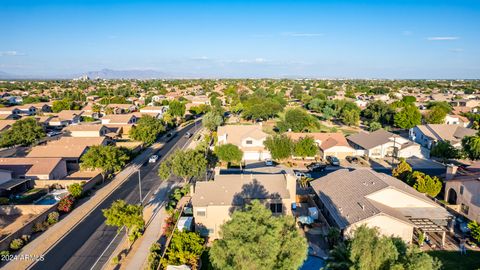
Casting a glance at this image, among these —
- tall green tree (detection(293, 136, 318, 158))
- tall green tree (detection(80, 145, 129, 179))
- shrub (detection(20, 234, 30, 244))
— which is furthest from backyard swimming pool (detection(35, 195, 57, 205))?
tall green tree (detection(293, 136, 318, 158))

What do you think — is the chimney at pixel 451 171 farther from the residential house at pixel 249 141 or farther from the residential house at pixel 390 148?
the residential house at pixel 249 141

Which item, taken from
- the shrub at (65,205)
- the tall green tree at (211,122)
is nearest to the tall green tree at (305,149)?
the tall green tree at (211,122)

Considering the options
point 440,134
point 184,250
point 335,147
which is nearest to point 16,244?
point 184,250

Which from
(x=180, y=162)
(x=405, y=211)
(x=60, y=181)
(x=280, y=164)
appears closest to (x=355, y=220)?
(x=405, y=211)

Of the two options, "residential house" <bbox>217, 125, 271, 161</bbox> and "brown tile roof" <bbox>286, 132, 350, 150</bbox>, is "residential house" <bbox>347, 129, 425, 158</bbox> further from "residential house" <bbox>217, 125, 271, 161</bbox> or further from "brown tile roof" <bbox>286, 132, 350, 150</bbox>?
"residential house" <bbox>217, 125, 271, 161</bbox>

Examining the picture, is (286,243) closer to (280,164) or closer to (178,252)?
(178,252)

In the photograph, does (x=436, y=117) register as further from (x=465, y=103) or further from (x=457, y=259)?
(x=457, y=259)
